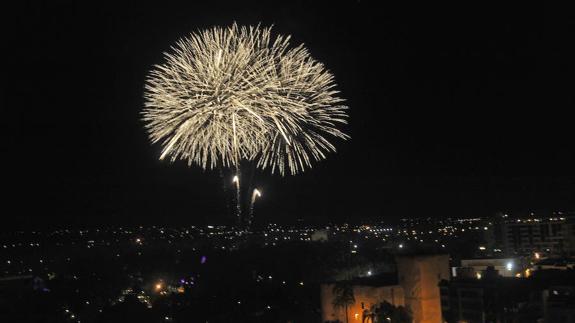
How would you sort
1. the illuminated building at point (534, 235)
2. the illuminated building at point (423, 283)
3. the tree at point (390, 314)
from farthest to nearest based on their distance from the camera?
the illuminated building at point (534, 235), the illuminated building at point (423, 283), the tree at point (390, 314)

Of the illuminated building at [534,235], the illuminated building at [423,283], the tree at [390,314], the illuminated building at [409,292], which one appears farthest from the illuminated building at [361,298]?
the illuminated building at [534,235]

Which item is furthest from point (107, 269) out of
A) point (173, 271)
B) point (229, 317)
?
point (229, 317)

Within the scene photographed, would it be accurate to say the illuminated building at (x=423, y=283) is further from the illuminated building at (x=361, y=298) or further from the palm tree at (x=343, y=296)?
the palm tree at (x=343, y=296)

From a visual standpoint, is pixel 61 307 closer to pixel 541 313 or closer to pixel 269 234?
pixel 541 313

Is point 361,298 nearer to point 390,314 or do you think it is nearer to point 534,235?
point 390,314

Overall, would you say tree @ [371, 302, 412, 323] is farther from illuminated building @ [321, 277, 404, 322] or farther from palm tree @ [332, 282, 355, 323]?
palm tree @ [332, 282, 355, 323]

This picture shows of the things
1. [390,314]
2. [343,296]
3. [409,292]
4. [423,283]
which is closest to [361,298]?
[343,296]

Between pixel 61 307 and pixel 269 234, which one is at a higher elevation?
pixel 269 234
